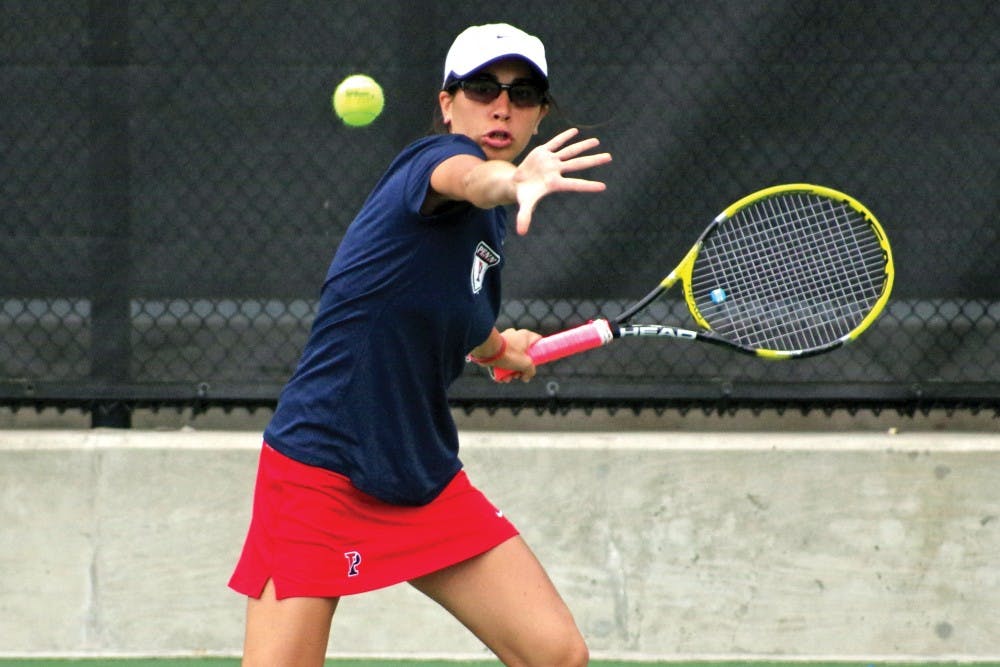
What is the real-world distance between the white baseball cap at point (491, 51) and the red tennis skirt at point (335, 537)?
0.80 meters

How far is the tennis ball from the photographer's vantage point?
4195 mm

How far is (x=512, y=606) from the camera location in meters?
2.86

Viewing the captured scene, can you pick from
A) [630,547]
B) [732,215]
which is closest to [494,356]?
[732,215]

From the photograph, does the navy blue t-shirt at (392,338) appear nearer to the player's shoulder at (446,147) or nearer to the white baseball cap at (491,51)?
the player's shoulder at (446,147)

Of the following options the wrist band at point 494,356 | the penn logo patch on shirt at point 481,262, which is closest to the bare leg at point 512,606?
the wrist band at point 494,356

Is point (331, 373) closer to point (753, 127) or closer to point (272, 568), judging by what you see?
point (272, 568)

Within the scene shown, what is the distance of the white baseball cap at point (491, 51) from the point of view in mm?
2764

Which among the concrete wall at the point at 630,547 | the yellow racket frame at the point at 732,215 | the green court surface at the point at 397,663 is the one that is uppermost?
the yellow racket frame at the point at 732,215

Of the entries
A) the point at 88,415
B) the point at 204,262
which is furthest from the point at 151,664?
the point at 204,262

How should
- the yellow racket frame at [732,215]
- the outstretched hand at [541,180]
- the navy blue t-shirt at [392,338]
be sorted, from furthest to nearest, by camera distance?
the yellow racket frame at [732,215], the navy blue t-shirt at [392,338], the outstretched hand at [541,180]

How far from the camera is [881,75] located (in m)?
4.60

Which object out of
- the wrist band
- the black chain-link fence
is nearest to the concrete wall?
the black chain-link fence

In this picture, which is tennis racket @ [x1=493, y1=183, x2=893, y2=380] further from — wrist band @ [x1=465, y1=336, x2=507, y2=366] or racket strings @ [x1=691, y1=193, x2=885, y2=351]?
wrist band @ [x1=465, y1=336, x2=507, y2=366]

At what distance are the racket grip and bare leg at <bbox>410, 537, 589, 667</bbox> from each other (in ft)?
1.57
